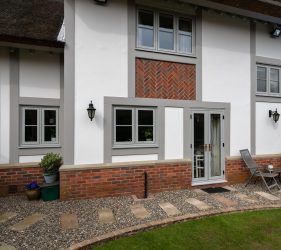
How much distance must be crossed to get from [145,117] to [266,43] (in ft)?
17.1

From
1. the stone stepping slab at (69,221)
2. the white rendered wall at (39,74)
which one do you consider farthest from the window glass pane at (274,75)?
the stone stepping slab at (69,221)

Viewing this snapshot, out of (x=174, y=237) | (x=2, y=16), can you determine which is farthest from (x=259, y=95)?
(x=2, y=16)

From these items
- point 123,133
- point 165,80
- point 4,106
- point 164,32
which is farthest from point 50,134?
point 164,32

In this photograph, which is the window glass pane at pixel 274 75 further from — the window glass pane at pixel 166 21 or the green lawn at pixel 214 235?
the green lawn at pixel 214 235

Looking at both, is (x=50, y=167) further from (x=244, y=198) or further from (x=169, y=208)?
(x=244, y=198)

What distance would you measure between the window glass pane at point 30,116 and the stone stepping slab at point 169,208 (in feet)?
14.3

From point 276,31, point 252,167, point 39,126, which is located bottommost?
point 252,167

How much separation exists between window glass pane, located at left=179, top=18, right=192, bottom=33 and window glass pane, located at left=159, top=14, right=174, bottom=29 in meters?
0.31

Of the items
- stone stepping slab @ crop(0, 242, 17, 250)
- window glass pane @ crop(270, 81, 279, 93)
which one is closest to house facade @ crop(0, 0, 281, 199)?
window glass pane @ crop(270, 81, 279, 93)

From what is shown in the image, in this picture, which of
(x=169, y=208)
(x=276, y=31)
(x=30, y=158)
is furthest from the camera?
(x=276, y=31)

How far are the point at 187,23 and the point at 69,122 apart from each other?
4603mm

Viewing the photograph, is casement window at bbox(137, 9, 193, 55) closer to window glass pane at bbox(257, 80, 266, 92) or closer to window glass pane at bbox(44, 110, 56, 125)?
window glass pane at bbox(257, 80, 266, 92)

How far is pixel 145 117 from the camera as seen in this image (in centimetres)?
668

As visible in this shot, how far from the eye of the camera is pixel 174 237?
4066mm
